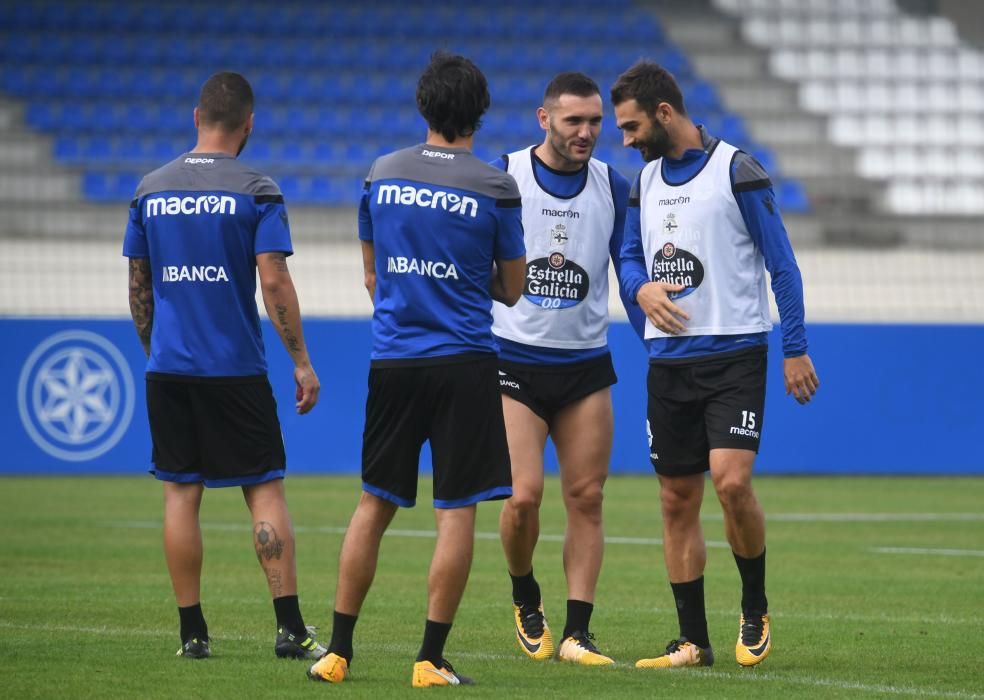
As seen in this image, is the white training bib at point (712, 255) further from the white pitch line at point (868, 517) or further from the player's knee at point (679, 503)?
the white pitch line at point (868, 517)

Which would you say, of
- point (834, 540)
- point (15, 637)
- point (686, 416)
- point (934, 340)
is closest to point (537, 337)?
point (686, 416)

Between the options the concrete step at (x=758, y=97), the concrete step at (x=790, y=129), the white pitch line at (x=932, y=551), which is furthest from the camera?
the concrete step at (x=758, y=97)

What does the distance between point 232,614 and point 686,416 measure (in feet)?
8.16

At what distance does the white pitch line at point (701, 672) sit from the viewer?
5504 mm

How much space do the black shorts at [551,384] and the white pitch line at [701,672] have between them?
1.07 metres

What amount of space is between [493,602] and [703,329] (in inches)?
95.0

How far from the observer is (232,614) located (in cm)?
745

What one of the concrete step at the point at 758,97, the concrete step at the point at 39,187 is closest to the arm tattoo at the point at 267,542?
the concrete step at the point at 39,187

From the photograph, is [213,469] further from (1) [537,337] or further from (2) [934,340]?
(2) [934,340]

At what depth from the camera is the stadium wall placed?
14977 millimetres

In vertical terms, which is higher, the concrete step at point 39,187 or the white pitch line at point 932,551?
the concrete step at point 39,187

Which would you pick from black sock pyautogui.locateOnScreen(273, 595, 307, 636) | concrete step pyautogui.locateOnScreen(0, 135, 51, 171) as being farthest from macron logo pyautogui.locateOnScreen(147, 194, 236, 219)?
concrete step pyautogui.locateOnScreen(0, 135, 51, 171)

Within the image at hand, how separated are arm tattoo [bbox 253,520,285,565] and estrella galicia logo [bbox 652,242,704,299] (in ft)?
6.06

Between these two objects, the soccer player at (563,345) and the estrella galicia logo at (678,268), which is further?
the soccer player at (563,345)
